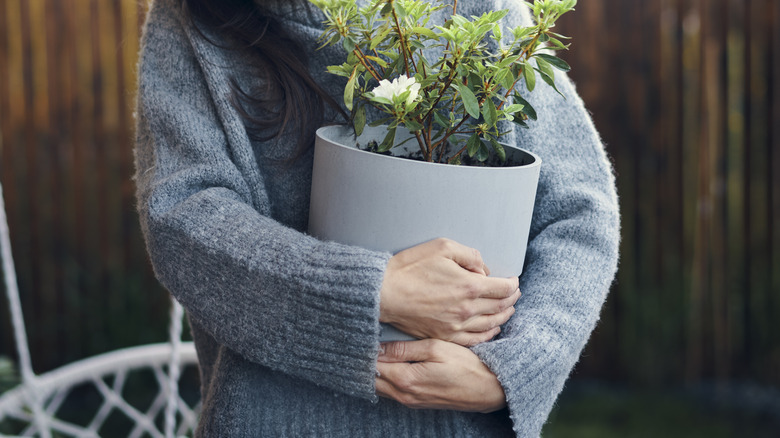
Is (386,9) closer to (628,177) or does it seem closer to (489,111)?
(489,111)

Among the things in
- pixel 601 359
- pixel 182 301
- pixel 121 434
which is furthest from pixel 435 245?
pixel 601 359

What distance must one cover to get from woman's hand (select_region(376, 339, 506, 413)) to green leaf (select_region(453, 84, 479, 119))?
26cm

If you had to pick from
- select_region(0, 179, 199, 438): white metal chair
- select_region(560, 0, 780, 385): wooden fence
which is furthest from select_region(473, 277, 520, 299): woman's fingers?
select_region(560, 0, 780, 385): wooden fence

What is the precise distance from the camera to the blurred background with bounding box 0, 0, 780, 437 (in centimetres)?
295

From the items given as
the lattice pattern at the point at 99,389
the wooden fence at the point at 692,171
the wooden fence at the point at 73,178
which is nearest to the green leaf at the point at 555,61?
the lattice pattern at the point at 99,389

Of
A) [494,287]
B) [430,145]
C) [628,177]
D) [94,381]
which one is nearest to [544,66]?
[430,145]

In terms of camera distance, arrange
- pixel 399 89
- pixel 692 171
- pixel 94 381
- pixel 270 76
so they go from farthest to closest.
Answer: pixel 692 171
pixel 94 381
pixel 270 76
pixel 399 89

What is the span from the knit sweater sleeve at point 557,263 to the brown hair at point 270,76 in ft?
0.96

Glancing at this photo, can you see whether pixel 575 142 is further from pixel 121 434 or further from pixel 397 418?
pixel 121 434

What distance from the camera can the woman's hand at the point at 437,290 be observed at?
2.66 feet

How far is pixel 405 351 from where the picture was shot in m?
0.85

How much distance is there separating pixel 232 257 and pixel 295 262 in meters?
0.08

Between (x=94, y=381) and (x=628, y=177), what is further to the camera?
(x=628, y=177)

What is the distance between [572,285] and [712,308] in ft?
7.61
